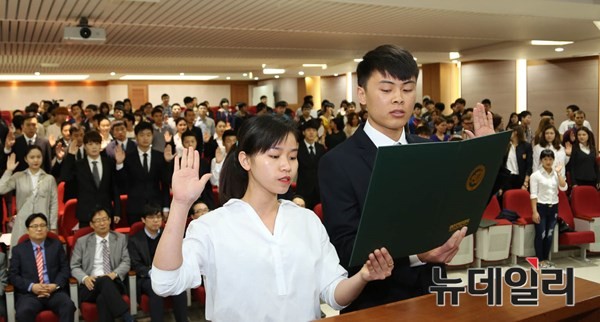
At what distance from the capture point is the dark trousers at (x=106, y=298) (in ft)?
16.4

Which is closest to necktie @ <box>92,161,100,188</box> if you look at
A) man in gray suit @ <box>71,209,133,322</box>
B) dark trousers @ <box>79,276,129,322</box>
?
man in gray suit @ <box>71,209,133,322</box>

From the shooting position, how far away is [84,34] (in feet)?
24.5

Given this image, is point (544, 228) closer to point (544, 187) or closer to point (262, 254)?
point (544, 187)

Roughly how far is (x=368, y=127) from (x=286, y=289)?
0.69 meters

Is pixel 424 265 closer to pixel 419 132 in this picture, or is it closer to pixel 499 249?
pixel 499 249

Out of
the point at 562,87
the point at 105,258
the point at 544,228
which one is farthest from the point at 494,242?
the point at 562,87

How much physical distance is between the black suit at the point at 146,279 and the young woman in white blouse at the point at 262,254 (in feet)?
11.3

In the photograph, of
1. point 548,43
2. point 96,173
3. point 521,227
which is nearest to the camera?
point 96,173

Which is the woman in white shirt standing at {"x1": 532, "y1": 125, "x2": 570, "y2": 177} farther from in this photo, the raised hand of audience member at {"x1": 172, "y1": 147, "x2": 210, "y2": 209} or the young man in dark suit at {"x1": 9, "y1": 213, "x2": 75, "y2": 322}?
the raised hand of audience member at {"x1": 172, "y1": 147, "x2": 210, "y2": 209}

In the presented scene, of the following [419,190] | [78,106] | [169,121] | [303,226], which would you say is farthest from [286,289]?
[78,106]

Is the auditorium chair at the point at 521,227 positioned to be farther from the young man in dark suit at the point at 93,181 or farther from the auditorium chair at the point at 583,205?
the young man in dark suit at the point at 93,181

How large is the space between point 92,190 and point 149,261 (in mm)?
1320

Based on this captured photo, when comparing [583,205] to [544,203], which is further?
[583,205]

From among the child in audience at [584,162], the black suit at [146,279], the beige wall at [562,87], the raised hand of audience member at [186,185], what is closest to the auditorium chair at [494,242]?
the child in audience at [584,162]
